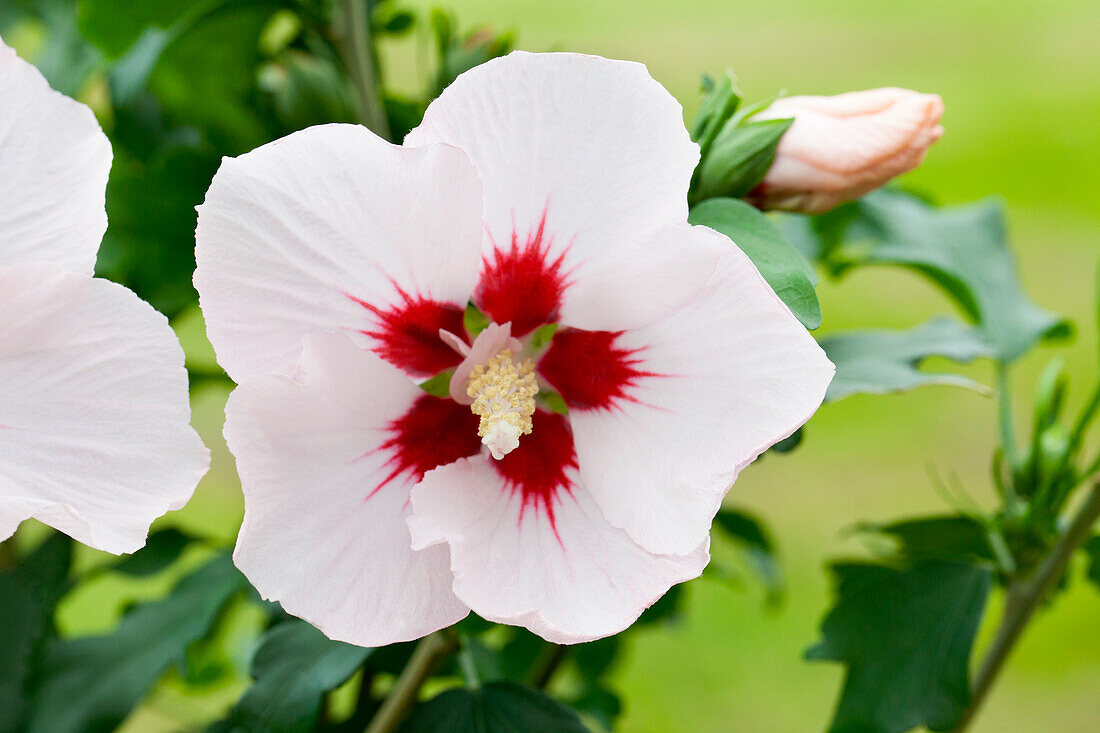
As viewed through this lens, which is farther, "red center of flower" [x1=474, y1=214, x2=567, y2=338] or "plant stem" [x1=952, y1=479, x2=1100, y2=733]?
"plant stem" [x1=952, y1=479, x2=1100, y2=733]

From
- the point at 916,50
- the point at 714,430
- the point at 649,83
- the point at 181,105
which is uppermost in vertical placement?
the point at 649,83

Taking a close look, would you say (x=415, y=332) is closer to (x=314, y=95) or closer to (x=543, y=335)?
(x=543, y=335)

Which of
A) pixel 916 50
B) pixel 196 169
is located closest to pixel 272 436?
pixel 196 169

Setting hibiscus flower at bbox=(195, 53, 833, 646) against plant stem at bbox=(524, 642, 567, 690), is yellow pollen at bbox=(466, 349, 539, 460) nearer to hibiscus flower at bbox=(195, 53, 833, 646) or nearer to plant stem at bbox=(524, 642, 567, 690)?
hibiscus flower at bbox=(195, 53, 833, 646)

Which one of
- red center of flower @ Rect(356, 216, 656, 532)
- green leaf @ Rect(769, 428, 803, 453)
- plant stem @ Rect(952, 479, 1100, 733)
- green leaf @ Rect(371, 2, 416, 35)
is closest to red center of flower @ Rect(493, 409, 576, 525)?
red center of flower @ Rect(356, 216, 656, 532)

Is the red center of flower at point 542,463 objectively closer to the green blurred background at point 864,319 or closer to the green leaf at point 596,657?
the green blurred background at point 864,319

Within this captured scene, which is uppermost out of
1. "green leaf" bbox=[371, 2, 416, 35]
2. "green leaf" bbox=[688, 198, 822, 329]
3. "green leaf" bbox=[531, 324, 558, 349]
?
"green leaf" bbox=[688, 198, 822, 329]

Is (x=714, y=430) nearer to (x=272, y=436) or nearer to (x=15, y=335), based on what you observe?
(x=272, y=436)

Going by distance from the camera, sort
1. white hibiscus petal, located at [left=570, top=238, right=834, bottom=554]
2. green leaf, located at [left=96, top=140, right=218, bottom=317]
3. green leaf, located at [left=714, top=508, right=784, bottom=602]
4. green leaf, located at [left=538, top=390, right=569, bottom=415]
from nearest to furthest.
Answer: white hibiscus petal, located at [left=570, top=238, right=834, bottom=554], green leaf, located at [left=538, top=390, right=569, bottom=415], green leaf, located at [left=96, top=140, right=218, bottom=317], green leaf, located at [left=714, top=508, right=784, bottom=602]
